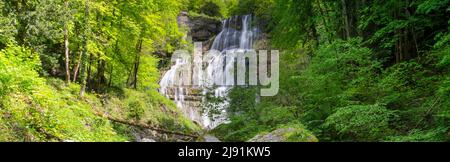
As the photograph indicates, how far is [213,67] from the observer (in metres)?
27.8

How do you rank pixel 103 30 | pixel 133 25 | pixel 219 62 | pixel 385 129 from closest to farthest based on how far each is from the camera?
pixel 385 129 → pixel 103 30 → pixel 133 25 → pixel 219 62

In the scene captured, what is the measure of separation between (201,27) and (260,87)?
24.6 metres

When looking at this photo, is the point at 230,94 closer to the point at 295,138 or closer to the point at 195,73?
the point at 295,138

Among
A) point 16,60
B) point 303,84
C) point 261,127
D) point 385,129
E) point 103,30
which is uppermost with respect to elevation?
point 103,30

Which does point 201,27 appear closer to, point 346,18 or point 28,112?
point 346,18

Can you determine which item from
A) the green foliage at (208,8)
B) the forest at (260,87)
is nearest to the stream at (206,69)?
the forest at (260,87)

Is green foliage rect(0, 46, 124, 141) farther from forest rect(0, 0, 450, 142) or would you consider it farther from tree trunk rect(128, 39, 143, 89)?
tree trunk rect(128, 39, 143, 89)

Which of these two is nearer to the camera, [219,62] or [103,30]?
[103,30]

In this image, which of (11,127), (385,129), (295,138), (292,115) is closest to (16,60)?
(11,127)

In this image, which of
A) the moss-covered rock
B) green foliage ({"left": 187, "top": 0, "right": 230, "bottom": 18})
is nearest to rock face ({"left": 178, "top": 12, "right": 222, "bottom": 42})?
green foliage ({"left": 187, "top": 0, "right": 230, "bottom": 18})

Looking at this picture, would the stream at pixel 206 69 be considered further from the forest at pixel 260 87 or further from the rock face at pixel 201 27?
the forest at pixel 260 87

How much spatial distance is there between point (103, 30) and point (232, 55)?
1471 cm

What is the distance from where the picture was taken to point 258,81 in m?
12.3

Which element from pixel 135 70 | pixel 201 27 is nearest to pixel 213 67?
pixel 201 27
